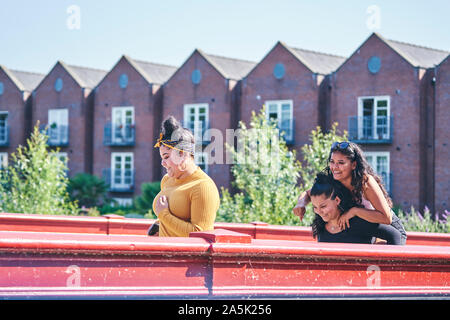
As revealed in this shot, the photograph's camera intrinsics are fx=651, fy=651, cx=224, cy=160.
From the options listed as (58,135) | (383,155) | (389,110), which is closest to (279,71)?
(389,110)

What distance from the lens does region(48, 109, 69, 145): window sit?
40.3 metres

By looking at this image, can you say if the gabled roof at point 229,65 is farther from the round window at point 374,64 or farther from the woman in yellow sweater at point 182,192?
the woman in yellow sweater at point 182,192

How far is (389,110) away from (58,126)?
2095cm

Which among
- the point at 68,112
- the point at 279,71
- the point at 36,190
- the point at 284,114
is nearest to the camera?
the point at 36,190

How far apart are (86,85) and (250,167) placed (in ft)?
85.2

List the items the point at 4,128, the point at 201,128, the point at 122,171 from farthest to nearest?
the point at 4,128
the point at 122,171
the point at 201,128

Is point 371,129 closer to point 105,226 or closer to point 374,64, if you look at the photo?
point 374,64

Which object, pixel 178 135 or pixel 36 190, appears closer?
pixel 178 135

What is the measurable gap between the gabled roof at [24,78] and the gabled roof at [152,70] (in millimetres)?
8369

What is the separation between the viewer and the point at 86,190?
3362cm

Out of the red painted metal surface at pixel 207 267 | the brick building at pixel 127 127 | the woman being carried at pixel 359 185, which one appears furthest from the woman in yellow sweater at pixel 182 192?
the brick building at pixel 127 127

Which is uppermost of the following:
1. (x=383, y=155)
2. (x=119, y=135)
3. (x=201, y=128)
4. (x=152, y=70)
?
(x=152, y=70)

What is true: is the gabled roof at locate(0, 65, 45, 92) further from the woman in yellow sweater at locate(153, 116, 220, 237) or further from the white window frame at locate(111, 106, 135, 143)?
the woman in yellow sweater at locate(153, 116, 220, 237)

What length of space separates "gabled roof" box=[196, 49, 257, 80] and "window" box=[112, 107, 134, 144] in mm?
5775
